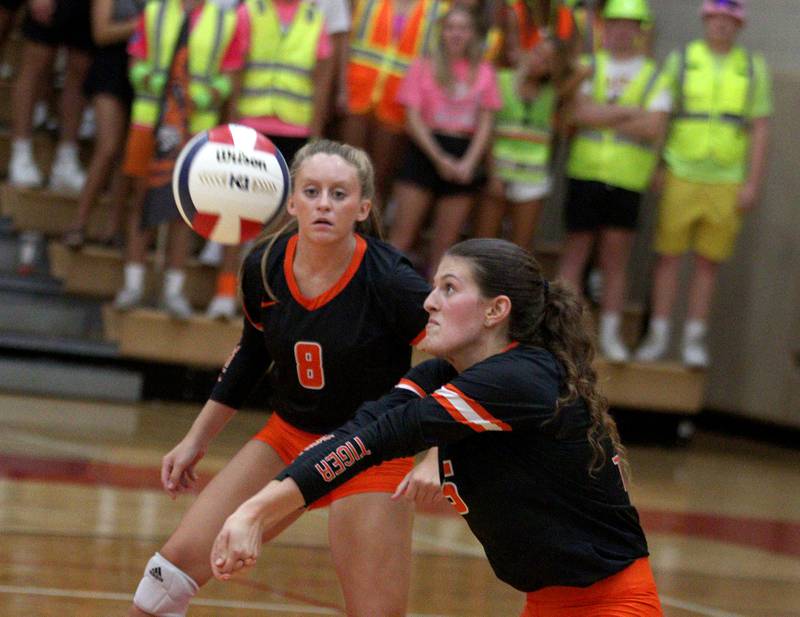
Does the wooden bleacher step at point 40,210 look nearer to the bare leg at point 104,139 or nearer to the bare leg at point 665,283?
the bare leg at point 104,139

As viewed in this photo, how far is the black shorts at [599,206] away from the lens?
8.79m

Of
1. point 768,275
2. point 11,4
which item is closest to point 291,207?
point 11,4

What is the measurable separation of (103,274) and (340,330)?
565cm

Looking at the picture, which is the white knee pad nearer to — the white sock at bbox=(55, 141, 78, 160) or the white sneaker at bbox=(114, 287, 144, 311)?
the white sneaker at bbox=(114, 287, 144, 311)

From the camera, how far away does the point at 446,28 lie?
820cm

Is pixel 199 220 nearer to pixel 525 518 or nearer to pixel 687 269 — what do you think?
pixel 525 518

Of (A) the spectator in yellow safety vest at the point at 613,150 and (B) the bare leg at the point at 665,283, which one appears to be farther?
(B) the bare leg at the point at 665,283

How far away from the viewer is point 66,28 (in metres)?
9.20

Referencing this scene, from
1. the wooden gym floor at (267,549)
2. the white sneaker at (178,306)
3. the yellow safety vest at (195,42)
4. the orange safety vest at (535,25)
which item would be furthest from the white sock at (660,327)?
the yellow safety vest at (195,42)

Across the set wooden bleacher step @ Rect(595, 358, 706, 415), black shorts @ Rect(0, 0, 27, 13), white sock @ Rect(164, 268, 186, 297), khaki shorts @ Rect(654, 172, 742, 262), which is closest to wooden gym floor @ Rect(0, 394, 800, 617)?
wooden bleacher step @ Rect(595, 358, 706, 415)

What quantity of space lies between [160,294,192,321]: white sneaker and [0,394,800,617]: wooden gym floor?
62cm

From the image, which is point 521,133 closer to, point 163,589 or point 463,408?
point 163,589

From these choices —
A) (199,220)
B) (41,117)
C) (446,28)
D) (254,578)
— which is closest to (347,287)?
(199,220)

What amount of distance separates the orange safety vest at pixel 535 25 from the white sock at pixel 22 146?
3.25 m
